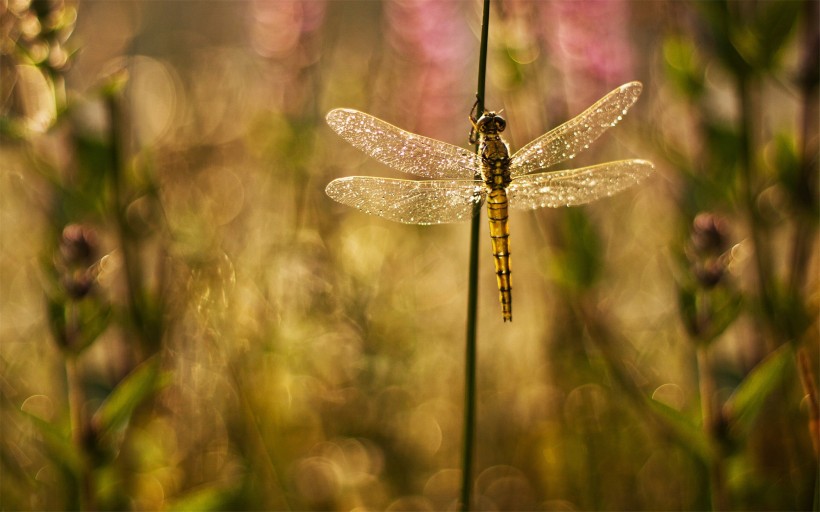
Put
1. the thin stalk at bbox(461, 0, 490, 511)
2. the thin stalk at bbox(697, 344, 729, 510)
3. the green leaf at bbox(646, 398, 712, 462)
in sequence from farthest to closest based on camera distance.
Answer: the thin stalk at bbox(697, 344, 729, 510) < the green leaf at bbox(646, 398, 712, 462) < the thin stalk at bbox(461, 0, 490, 511)

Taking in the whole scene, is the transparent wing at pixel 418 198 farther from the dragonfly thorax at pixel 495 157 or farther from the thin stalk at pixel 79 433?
the thin stalk at pixel 79 433

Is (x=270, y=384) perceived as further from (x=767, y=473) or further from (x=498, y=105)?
(x=767, y=473)

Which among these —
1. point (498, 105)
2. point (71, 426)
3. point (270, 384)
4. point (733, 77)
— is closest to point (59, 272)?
point (71, 426)

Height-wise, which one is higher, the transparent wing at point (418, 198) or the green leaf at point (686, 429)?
the transparent wing at point (418, 198)

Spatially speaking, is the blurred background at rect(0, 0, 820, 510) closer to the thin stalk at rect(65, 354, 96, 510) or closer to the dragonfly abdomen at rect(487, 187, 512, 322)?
the thin stalk at rect(65, 354, 96, 510)

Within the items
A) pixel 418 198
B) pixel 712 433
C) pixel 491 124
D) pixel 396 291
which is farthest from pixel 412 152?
pixel 396 291

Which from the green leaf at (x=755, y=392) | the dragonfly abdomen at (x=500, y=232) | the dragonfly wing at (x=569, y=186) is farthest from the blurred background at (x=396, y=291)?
the dragonfly abdomen at (x=500, y=232)

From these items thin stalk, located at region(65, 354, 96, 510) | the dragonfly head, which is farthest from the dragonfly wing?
thin stalk, located at region(65, 354, 96, 510)

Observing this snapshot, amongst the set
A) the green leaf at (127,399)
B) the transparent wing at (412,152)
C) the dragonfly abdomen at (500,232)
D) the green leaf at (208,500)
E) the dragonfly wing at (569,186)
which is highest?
the transparent wing at (412,152)
